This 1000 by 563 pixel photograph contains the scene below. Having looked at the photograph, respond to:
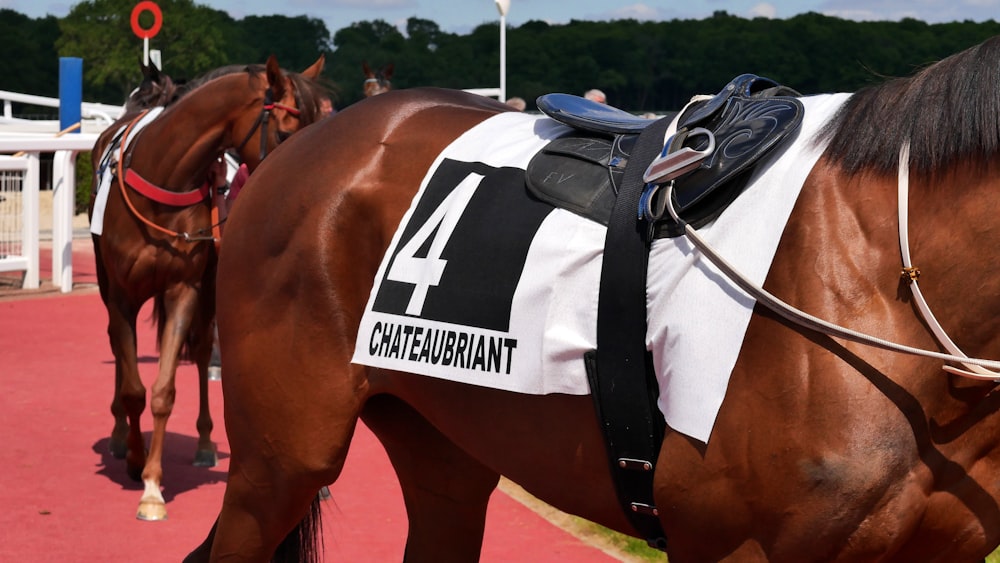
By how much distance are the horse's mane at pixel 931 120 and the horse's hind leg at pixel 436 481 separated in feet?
4.67

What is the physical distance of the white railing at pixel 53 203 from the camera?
38.0 feet

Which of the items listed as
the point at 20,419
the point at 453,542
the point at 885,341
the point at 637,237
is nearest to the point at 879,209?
the point at 885,341

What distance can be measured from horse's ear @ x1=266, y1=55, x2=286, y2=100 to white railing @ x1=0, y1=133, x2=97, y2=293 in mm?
6791

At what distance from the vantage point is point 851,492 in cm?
197

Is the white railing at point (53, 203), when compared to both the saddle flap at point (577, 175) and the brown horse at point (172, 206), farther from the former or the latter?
the saddle flap at point (577, 175)

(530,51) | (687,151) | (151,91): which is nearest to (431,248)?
(687,151)

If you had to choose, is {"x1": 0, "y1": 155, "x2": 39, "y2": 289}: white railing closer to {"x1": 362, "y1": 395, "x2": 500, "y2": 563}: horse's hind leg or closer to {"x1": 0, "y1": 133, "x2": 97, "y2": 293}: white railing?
{"x1": 0, "y1": 133, "x2": 97, "y2": 293}: white railing

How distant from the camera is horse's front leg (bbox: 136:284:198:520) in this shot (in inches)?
208

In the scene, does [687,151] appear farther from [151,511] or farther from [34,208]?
[34,208]

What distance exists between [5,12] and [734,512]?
74425 millimetres

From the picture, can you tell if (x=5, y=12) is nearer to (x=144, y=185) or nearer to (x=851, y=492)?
(x=144, y=185)

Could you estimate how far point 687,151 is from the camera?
2162mm

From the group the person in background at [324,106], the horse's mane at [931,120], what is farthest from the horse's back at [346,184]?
the person in background at [324,106]

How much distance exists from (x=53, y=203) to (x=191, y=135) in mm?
7198
